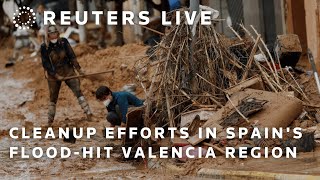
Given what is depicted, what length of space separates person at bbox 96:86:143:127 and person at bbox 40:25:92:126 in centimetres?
293

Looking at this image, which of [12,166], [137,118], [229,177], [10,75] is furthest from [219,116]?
[10,75]

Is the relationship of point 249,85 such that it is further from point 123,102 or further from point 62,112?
point 62,112

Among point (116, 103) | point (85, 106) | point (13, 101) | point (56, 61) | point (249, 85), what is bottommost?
point (13, 101)

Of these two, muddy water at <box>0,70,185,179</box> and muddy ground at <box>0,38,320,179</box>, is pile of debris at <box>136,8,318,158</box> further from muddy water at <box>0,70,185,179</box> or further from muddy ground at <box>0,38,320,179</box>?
muddy water at <box>0,70,185,179</box>

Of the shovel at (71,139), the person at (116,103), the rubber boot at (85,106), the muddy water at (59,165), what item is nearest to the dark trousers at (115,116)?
the person at (116,103)

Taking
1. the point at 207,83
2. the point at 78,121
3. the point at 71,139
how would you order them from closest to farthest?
the point at 207,83, the point at 71,139, the point at 78,121

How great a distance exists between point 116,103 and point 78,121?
3.67m

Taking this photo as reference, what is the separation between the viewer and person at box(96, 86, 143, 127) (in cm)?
1288

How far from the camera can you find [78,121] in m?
16.5

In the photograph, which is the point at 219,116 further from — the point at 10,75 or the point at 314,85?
the point at 10,75

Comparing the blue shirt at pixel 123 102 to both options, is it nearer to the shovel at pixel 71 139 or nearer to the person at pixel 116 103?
the person at pixel 116 103

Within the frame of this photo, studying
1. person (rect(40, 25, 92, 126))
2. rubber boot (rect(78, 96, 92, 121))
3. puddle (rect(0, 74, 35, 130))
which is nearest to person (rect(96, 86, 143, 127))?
person (rect(40, 25, 92, 126))

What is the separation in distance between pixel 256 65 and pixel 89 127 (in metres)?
3.73

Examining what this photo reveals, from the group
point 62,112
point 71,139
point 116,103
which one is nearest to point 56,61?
point 71,139
